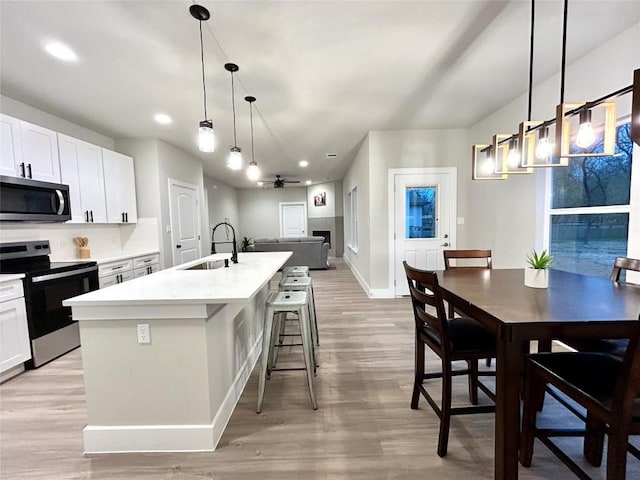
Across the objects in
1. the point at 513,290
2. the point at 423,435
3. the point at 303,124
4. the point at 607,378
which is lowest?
the point at 423,435

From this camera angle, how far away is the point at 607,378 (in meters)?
1.25

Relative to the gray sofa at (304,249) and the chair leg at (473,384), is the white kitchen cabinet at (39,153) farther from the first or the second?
the gray sofa at (304,249)

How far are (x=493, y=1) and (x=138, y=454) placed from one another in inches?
137

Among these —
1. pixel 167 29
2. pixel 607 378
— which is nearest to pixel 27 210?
pixel 167 29

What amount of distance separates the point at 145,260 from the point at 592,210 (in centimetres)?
521

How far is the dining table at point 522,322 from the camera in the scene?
1216mm

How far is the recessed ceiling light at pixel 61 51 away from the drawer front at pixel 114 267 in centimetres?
210

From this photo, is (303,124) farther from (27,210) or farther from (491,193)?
(27,210)

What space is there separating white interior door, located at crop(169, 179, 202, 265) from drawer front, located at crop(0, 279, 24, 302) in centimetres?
240

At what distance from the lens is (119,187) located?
419 cm

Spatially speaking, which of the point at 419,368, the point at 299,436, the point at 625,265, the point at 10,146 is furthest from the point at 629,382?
the point at 10,146

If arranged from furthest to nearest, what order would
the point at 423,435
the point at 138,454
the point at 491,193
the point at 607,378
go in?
the point at 491,193 < the point at 423,435 < the point at 138,454 < the point at 607,378

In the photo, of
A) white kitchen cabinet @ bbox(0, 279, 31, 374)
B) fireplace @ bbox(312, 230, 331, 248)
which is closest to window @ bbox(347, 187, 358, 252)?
A: fireplace @ bbox(312, 230, 331, 248)

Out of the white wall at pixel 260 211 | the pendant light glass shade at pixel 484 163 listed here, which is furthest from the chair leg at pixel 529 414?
the white wall at pixel 260 211
